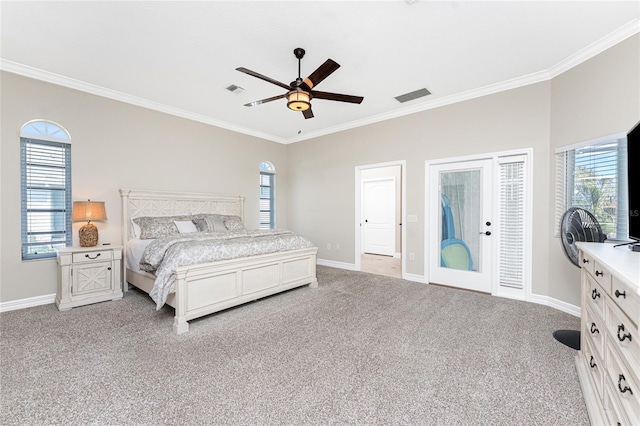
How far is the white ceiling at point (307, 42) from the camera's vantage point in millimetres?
2387

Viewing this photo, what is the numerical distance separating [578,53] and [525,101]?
69 cm

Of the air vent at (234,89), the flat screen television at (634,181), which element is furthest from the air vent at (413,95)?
the flat screen television at (634,181)

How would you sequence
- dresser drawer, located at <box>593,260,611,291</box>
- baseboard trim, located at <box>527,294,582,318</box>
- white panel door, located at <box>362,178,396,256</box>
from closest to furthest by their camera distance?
1. dresser drawer, located at <box>593,260,611,291</box>
2. baseboard trim, located at <box>527,294,582,318</box>
3. white panel door, located at <box>362,178,396,256</box>

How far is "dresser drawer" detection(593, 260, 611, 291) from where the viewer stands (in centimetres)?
144

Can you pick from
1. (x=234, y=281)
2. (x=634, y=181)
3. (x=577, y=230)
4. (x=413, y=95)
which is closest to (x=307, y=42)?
(x=413, y=95)

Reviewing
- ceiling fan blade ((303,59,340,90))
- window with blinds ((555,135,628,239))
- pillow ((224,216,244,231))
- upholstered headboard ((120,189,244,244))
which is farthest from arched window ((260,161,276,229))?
window with blinds ((555,135,628,239))

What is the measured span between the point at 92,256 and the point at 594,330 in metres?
4.98

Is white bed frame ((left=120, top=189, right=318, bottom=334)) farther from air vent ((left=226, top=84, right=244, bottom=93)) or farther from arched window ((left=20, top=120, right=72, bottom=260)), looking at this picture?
air vent ((left=226, top=84, right=244, bottom=93))

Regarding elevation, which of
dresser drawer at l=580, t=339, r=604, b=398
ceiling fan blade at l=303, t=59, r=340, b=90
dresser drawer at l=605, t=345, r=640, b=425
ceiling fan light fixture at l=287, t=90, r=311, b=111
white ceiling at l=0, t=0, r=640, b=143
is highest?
white ceiling at l=0, t=0, r=640, b=143

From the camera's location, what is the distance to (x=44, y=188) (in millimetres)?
3607

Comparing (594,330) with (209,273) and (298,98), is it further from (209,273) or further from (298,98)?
(209,273)

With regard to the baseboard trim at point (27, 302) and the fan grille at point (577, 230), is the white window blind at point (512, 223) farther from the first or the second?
the baseboard trim at point (27, 302)

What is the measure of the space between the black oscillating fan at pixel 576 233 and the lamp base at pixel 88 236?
5.39m

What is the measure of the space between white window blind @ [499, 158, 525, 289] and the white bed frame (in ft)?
8.88
